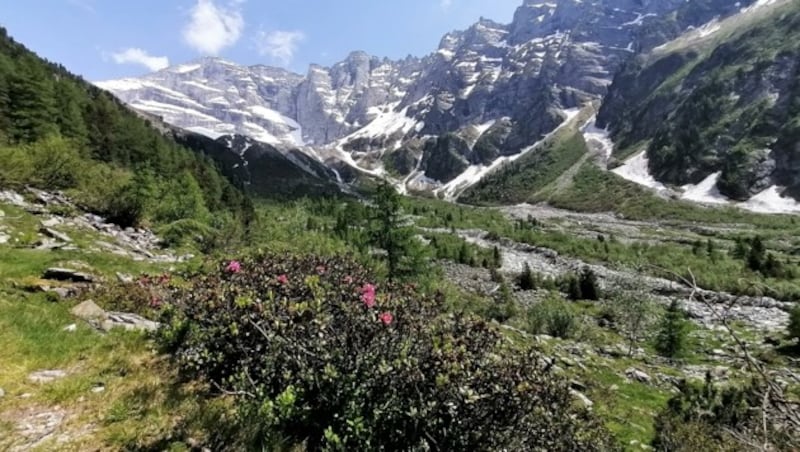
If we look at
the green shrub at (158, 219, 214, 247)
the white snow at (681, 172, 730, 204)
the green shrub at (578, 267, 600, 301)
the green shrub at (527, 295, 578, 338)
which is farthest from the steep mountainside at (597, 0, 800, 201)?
the green shrub at (158, 219, 214, 247)

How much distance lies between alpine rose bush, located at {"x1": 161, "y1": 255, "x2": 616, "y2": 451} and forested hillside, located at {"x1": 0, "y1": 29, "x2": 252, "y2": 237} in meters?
25.5

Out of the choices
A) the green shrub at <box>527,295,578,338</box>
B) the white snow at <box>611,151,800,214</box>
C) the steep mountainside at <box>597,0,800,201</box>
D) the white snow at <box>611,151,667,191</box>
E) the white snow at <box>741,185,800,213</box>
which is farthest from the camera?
the white snow at <box>611,151,667,191</box>

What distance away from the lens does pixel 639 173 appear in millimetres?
188875

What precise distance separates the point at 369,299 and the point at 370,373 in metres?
A: 1.26

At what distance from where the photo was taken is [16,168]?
94.1ft

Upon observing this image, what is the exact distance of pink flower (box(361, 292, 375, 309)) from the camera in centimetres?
697

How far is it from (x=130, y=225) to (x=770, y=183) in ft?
562

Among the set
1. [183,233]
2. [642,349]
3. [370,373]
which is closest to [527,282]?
[642,349]

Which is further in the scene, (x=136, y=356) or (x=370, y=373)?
(x=136, y=356)

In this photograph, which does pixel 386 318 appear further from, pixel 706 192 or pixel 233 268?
pixel 706 192

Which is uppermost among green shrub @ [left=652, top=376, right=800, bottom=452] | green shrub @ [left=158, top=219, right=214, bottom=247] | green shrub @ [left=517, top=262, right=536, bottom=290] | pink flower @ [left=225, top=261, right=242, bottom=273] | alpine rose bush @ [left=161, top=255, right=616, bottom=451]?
pink flower @ [left=225, top=261, right=242, bottom=273]

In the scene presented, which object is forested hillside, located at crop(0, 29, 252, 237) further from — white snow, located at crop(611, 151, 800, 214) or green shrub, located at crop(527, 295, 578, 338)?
white snow, located at crop(611, 151, 800, 214)

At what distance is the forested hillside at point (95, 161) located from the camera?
97.7 feet

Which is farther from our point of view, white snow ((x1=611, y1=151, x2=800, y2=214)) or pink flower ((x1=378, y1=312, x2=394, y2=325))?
white snow ((x1=611, y1=151, x2=800, y2=214))
